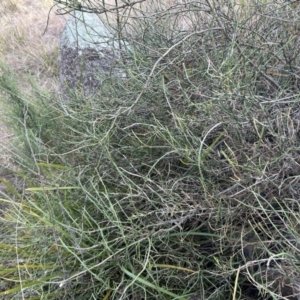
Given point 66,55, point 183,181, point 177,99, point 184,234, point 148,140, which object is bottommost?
point 184,234

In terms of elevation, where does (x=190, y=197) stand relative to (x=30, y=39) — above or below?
below

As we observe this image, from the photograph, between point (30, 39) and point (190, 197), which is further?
point (30, 39)

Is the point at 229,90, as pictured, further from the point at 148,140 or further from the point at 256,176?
the point at 148,140

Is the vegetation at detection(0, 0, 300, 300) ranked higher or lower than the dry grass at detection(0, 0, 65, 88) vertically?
lower

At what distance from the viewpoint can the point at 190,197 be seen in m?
1.45

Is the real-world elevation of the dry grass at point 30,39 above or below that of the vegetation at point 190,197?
above

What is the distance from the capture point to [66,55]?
3229mm

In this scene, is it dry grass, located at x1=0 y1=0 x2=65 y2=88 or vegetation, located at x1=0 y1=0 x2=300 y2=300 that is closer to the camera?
vegetation, located at x1=0 y1=0 x2=300 y2=300

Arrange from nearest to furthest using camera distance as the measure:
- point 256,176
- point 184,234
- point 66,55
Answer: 1. point 256,176
2. point 184,234
3. point 66,55

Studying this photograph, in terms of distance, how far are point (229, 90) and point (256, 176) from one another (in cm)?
26

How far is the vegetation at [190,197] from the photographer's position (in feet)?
4.58

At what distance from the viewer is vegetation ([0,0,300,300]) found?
4.58 feet

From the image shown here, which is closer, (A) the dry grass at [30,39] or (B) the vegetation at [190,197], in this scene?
(B) the vegetation at [190,197]

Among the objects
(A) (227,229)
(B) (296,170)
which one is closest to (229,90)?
(B) (296,170)
